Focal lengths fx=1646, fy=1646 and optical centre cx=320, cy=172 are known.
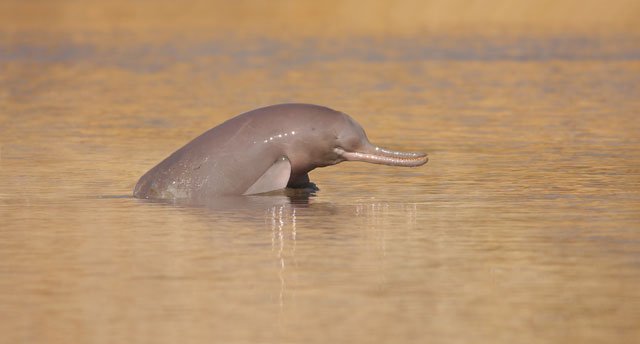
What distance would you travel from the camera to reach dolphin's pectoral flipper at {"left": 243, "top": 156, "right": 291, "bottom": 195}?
50.6 ft

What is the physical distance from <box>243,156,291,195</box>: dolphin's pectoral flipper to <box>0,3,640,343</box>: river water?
124 millimetres

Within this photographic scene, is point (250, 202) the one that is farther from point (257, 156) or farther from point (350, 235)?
point (350, 235)

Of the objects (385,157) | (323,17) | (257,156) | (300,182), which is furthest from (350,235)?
(323,17)

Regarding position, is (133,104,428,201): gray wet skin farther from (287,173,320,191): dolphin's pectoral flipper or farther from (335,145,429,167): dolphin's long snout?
(287,173,320,191): dolphin's pectoral flipper

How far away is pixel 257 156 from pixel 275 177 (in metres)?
0.27

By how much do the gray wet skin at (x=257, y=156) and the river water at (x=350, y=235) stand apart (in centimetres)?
29

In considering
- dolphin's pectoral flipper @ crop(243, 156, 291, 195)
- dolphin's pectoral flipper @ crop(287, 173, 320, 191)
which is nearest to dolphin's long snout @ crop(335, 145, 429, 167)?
dolphin's pectoral flipper @ crop(287, 173, 320, 191)

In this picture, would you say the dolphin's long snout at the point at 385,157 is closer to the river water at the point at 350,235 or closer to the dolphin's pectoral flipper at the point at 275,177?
the river water at the point at 350,235

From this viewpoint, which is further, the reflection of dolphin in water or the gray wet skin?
the gray wet skin

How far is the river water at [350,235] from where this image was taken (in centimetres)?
977

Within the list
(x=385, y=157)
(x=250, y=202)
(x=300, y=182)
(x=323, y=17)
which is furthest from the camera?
(x=323, y=17)

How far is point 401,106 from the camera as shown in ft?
93.2

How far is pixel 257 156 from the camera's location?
15.5m

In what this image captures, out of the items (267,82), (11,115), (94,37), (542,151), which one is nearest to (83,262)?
(542,151)
